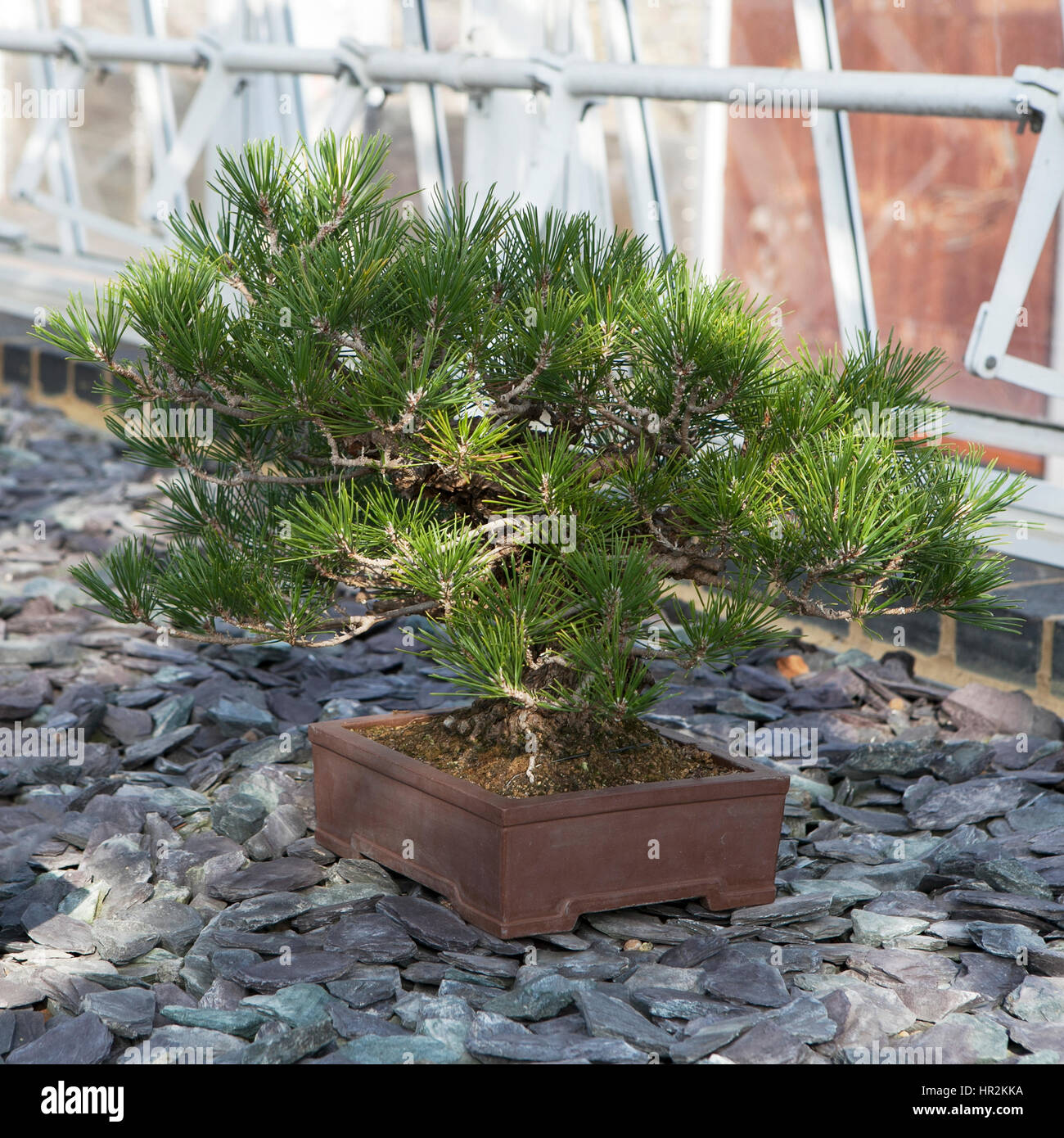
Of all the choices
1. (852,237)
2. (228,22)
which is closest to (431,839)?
(852,237)

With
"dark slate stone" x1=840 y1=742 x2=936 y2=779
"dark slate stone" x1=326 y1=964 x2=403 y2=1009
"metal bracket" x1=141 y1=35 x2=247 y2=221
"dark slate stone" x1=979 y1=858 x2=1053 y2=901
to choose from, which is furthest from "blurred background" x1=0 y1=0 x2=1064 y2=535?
Result: "dark slate stone" x1=326 y1=964 x2=403 y2=1009

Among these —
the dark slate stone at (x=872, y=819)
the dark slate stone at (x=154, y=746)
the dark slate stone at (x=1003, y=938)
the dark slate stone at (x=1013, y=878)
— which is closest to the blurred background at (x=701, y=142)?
the dark slate stone at (x=872, y=819)

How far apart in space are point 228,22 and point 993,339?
13.1 ft

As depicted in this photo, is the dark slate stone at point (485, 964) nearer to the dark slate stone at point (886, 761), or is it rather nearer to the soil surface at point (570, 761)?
the soil surface at point (570, 761)

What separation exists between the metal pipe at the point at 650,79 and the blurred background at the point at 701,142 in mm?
87

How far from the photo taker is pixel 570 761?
179 centimetres

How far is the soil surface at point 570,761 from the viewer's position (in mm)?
1760

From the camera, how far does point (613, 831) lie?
5.67 feet

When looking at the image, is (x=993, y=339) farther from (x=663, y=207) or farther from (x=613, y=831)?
(x=663, y=207)

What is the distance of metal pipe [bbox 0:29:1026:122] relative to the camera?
2926mm

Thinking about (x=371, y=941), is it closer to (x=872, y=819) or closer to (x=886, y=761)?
(x=872, y=819)

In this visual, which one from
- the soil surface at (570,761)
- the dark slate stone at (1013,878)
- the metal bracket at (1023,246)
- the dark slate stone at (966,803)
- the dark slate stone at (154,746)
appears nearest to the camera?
the soil surface at (570,761)

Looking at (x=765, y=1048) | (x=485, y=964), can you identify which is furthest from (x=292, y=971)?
(x=765, y=1048)

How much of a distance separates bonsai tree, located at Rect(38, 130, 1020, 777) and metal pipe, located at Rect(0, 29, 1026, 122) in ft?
4.63
